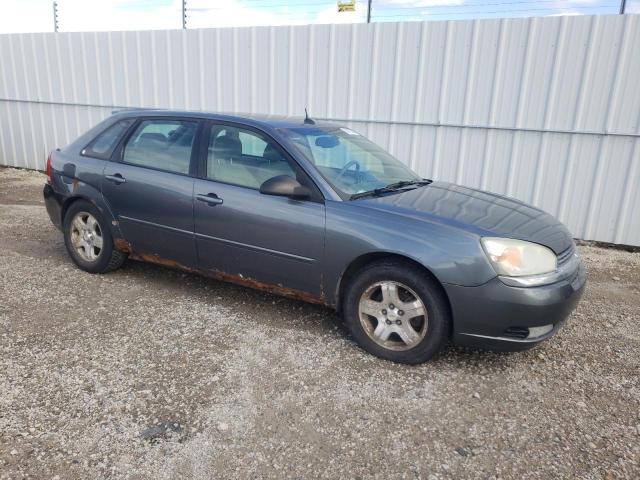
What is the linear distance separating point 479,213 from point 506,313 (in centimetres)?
78

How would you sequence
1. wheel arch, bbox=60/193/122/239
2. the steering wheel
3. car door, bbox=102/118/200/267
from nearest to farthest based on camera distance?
the steering wheel
car door, bbox=102/118/200/267
wheel arch, bbox=60/193/122/239

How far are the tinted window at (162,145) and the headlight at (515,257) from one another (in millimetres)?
2473

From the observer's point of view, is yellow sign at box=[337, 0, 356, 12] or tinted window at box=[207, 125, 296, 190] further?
yellow sign at box=[337, 0, 356, 12]

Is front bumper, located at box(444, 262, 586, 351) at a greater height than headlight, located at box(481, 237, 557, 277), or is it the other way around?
headlight, located at box(481, 237, 557, 277)

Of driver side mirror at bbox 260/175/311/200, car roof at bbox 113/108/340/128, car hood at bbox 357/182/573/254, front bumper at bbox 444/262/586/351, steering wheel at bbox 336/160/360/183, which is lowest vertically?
front bumper at bbox 444/262/586/351

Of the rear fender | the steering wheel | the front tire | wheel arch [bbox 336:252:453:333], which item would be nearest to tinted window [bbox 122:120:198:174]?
the rear fender

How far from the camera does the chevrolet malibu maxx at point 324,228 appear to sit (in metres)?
3.12

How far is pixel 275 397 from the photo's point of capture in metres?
2.99

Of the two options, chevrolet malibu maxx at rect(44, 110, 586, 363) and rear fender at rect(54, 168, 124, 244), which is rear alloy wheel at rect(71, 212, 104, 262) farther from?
rear fender at rect(54, 168, 124, 244)

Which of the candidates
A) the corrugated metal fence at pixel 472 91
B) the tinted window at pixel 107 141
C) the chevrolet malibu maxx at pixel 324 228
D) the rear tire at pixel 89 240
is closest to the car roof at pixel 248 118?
the chevrolet malibu maxx at pixel 324 228

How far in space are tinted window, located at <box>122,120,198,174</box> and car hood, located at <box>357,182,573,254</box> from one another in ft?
5.38

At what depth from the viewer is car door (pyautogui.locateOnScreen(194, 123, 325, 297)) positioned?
358 cm

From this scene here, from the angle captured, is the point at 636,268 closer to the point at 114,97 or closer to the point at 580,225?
the point at 580,225

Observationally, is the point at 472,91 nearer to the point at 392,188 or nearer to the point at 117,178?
the point at 392,188
